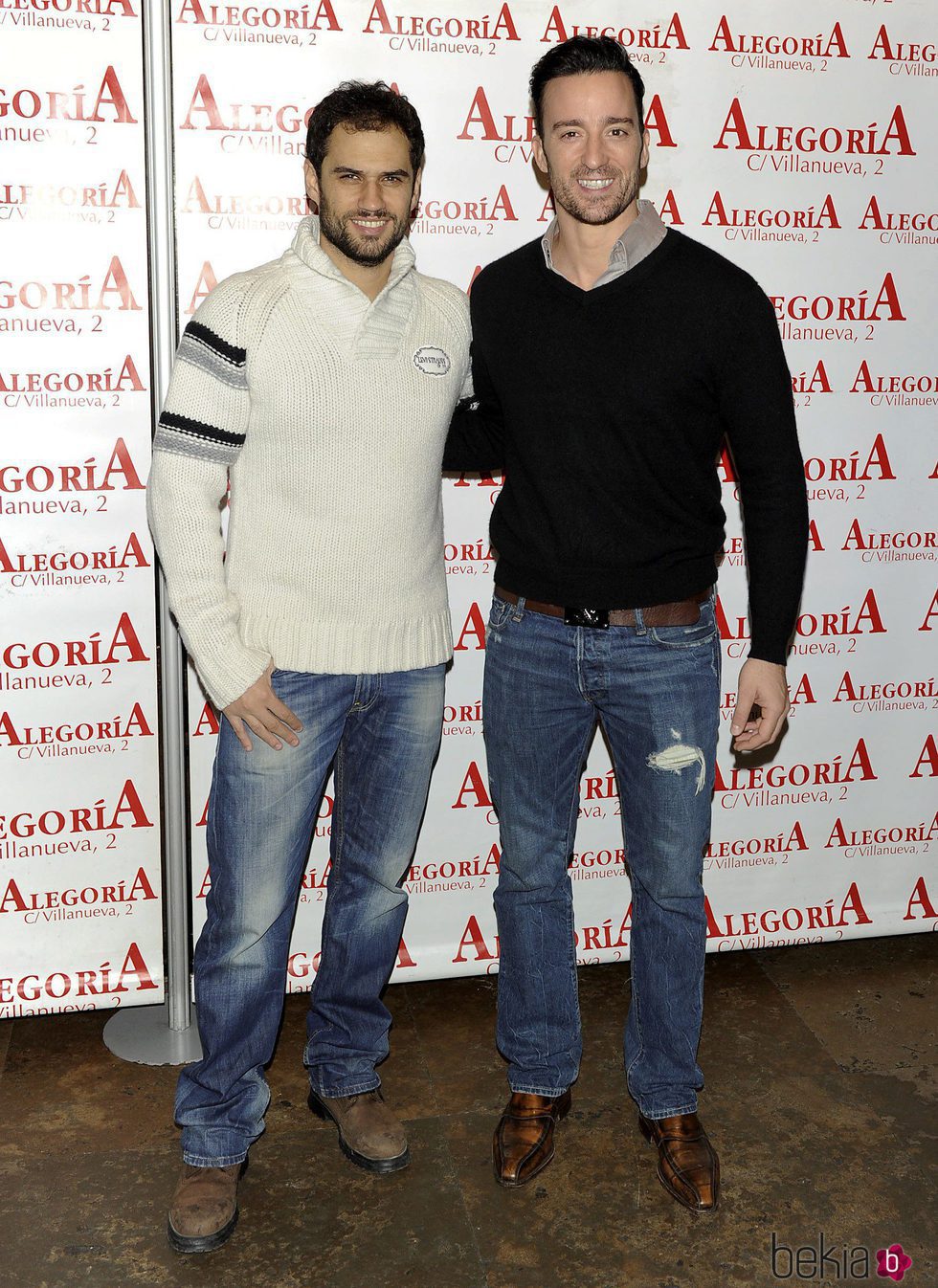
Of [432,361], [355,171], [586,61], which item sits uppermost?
[586,61]

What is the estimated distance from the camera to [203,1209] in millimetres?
2162

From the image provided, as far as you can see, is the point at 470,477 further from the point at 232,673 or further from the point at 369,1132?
the point at 369,1132

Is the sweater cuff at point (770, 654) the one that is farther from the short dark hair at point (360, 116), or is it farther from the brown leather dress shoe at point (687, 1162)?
the short dark hair at point (360, 116)

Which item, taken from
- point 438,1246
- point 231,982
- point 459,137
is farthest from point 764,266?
point 438,1246

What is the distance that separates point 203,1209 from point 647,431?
4.90ft

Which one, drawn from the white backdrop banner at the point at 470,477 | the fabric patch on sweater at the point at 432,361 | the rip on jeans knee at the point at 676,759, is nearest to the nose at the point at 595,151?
the fabric patch on sweater at the point at 432,361

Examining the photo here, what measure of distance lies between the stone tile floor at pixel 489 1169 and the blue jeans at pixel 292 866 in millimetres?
191

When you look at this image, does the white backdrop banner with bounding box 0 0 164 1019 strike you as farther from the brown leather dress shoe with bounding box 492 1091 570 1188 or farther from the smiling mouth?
the brown leather dress shoe with bounding box 492 1091 570 1188

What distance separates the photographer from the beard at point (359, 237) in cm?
206

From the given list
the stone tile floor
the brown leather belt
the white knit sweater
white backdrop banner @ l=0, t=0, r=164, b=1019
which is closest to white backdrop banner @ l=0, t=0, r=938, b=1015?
white backdrop banner @ l=0, t=0, r=164, b=1019

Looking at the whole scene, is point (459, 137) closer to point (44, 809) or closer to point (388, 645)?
point (388, 645)

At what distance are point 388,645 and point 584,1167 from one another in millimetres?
1040

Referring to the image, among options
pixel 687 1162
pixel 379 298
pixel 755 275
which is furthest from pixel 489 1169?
pixel 755 275

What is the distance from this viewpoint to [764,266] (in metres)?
2.82
